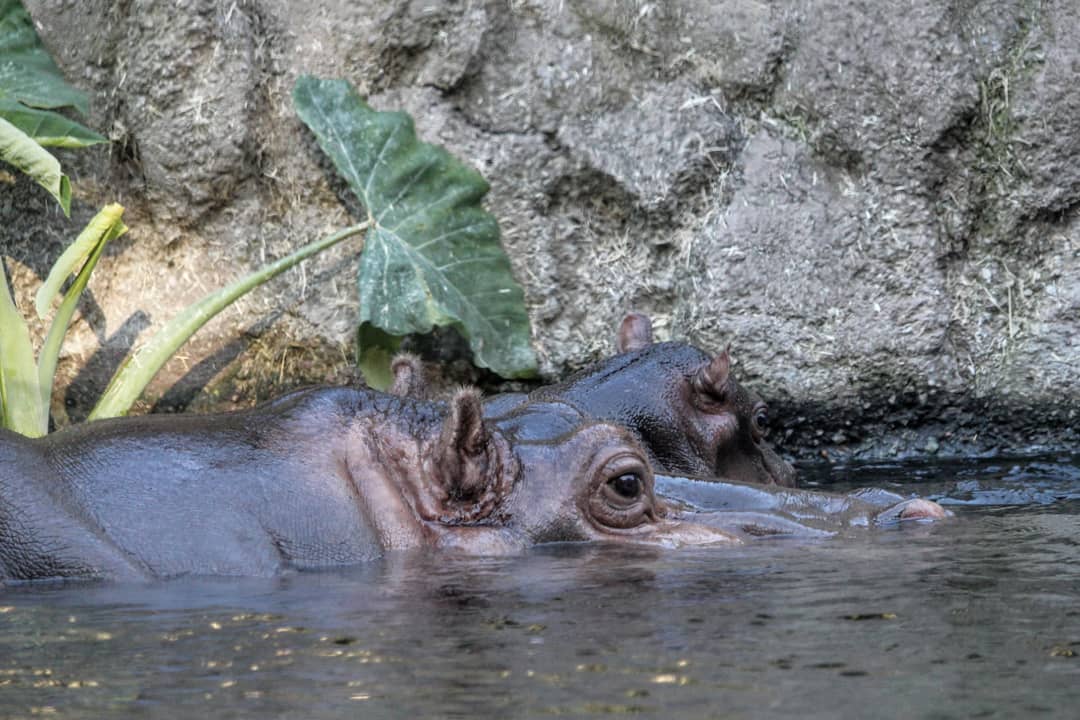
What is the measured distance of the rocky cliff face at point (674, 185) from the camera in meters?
7.77

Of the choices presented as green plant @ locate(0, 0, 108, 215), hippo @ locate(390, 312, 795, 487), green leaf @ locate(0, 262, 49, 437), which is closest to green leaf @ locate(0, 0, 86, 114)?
green plant @ locate(0, 0, 108, 215)

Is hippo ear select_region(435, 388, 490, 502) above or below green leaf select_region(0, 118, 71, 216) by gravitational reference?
below

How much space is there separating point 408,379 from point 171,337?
212 centimetres

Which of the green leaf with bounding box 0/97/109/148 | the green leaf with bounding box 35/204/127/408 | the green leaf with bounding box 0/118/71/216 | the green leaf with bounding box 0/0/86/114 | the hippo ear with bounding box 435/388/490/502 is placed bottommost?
the hippo ear with bounding box 435/388/490/502

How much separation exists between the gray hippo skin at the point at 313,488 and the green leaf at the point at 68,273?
271 cm

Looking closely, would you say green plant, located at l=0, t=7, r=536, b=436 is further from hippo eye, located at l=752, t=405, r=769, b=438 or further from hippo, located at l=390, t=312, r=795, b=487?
hippo eye, located at l=752, t=405, r=769, b=438

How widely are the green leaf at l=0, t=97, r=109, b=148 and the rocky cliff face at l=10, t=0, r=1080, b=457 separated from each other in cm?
55

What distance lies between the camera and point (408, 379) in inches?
217

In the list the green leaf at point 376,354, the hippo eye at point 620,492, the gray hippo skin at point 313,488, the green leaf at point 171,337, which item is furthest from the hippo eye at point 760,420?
the hippo eye at point 620,492

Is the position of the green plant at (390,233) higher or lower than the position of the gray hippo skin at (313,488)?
higher

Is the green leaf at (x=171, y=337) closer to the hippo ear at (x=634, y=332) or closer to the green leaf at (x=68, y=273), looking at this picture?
the green leaf at (x=68, y=273)

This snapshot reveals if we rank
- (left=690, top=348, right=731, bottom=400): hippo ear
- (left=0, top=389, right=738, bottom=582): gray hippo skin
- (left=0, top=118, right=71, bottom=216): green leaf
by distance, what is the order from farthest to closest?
1. (left=690, top=348, right=731, bottom=400): hippo ear
2. (left=0, top=118, right=71, bottom=216): green leaf
3. (left=0, top=389, right=738, bottom=582): gray hippo skin

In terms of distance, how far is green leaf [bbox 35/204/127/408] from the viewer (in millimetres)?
6926

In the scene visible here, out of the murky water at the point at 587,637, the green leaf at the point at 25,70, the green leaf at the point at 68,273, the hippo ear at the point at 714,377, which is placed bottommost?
the murky water at the point at 587,637
